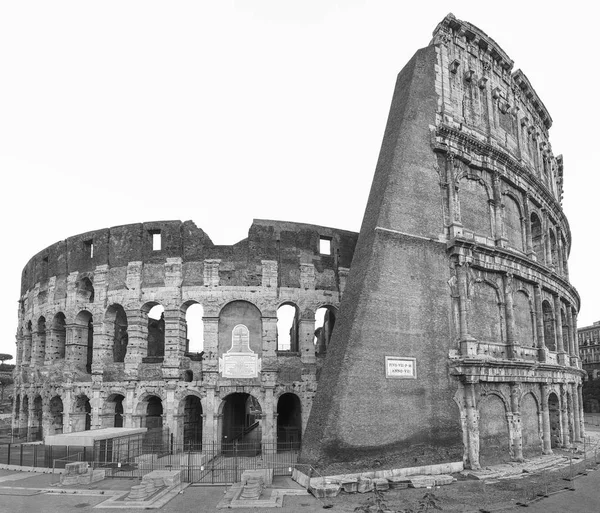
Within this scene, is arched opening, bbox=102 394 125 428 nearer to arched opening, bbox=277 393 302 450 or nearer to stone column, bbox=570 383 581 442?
arched opening, bbox=277 393 302 450

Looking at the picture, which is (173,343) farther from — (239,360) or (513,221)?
(513,221)

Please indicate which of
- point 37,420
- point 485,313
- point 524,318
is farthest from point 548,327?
point 37,420

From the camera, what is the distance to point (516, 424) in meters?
21.6

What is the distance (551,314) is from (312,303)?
13000 mm

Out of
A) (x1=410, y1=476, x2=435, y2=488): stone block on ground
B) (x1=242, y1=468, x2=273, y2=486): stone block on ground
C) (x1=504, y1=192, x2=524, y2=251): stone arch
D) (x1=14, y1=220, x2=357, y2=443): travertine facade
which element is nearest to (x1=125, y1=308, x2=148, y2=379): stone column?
(x1=14, y1=220, x2=357, y2=443): travertine facade

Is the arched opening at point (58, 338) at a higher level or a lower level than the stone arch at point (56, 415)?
higher

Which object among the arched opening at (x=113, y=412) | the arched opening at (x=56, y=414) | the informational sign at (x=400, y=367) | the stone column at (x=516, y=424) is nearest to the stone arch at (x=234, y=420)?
the arched opening at (x=113, y=412)

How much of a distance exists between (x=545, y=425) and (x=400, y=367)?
930cm

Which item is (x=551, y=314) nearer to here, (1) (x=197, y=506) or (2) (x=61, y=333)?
(1) (x=197, y=506)

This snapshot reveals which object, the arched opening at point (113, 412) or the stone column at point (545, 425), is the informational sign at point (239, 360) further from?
the stone column at point (545, 425)

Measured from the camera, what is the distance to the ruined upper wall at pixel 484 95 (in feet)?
80.3

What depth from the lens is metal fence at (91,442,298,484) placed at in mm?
18766

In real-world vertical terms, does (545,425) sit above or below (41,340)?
below

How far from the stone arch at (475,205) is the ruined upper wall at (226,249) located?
615 centimetres
